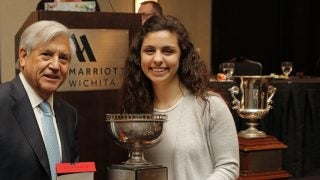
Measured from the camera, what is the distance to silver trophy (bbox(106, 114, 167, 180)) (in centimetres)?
196

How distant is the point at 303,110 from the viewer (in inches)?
195

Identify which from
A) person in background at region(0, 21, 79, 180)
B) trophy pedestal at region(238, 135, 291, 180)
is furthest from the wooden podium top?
trophy pedestal at region(238, 135, 291, 180)

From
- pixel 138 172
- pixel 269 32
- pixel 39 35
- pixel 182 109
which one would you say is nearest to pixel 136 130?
pixel 138 172

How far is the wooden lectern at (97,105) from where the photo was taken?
225 cm

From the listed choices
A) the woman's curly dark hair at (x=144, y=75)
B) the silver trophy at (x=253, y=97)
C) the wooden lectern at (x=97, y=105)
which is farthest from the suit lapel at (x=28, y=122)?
the silver trophy at (x=253, y=97)

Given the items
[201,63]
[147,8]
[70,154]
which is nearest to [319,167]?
[147,8]

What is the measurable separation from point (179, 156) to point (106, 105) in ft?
1.41

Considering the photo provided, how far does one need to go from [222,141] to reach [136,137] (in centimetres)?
31

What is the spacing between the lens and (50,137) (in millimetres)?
1889

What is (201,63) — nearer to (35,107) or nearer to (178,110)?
(178,110)

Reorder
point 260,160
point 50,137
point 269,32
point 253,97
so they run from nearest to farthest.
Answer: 1. point 50,137
2. point 260,160
3. point 253,97
4. point 269,32

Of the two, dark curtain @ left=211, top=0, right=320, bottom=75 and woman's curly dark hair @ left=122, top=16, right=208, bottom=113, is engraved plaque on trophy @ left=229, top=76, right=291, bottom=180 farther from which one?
dark curtain @ left=211, top=0, right=320, bottom=75

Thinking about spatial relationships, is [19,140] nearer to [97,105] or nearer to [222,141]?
[97,105]

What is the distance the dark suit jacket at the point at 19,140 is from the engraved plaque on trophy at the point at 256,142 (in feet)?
5.97
